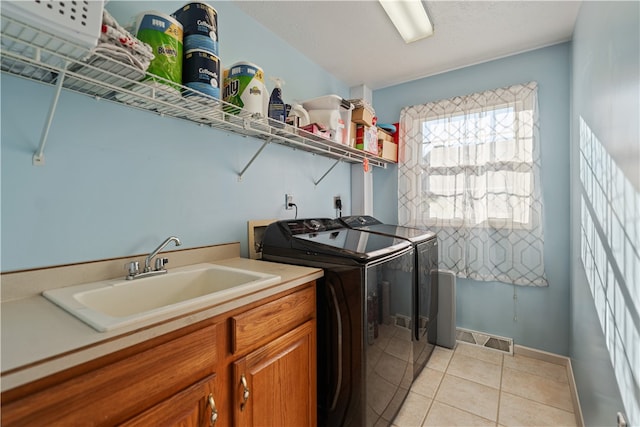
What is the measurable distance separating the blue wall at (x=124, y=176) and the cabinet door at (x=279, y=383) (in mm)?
721

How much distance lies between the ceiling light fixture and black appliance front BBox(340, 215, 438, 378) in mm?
1434

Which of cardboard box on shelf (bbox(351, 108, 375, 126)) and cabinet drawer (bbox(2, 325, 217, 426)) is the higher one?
cardboard box on shelf (bbox(351, 108, 375, 126))

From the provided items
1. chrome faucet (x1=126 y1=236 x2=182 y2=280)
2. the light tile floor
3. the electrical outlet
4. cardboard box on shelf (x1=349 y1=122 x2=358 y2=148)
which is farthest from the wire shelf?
the light tile floor

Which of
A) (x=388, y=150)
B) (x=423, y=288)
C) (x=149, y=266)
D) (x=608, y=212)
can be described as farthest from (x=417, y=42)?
(x=149, y=266)

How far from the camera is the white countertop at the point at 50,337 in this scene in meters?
0.57

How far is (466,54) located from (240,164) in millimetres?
2121

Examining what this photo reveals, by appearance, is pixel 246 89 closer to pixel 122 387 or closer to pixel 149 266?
pixel 149 266

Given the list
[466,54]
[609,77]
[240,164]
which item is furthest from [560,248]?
[240,164]

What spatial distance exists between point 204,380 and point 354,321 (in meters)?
0.70

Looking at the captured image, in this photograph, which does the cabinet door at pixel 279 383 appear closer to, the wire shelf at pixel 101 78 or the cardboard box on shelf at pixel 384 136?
the wire shelf at pixel 101 78

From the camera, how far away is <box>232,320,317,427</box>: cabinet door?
102 centimetres

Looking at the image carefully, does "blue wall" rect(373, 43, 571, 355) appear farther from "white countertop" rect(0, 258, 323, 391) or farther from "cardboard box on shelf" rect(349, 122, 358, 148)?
"white countertop" rect(0, 258, 323, 391)

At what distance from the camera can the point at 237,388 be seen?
1.00 metres

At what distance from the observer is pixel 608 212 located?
112cm
